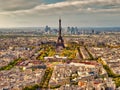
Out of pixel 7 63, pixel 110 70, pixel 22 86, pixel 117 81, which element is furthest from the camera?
pixel 7 63

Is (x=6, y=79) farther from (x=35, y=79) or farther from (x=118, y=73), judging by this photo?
(x=118, y=73)

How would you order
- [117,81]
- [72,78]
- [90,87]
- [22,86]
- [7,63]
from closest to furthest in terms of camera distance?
1. [90,87]
2. [22,86]
3. [117,81]
4. [72,78]
5. [7,63]

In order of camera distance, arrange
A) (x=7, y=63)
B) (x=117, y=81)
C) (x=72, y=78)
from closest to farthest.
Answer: (x=117, y=81)
(x=72, y=78)
(x=7, y=63)

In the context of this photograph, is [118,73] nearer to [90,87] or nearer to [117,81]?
[117,81]

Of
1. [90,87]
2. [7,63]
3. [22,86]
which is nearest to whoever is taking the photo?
[90,87]

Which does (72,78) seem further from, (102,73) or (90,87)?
(90,87)

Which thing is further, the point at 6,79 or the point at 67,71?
the point at 67,71

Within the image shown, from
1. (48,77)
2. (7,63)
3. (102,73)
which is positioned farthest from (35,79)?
(7,63)

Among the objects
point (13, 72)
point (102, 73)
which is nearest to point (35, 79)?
point (13, 72)

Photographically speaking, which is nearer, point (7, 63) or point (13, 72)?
point (13, 72)
